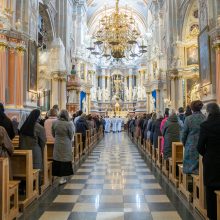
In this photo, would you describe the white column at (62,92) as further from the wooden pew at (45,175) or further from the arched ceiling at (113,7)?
the arched ceiling at (113,7)

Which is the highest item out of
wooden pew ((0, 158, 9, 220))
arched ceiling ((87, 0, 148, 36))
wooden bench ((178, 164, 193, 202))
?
arched ceiling ((87, 0, 148, 36))

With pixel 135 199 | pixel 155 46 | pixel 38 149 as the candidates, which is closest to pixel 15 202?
pixel 38 149

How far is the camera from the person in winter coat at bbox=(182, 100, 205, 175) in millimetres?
4836

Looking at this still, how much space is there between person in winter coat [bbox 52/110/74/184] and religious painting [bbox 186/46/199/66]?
12770 millimetres

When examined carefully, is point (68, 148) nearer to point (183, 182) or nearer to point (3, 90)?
point (183, 182)

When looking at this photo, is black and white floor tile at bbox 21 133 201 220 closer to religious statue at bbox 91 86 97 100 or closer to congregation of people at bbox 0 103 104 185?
congregation of people at bbox 0 103 104 185

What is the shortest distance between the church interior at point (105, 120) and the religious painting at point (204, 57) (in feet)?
0.13

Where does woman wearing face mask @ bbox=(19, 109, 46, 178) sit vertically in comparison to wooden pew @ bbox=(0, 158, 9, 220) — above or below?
above

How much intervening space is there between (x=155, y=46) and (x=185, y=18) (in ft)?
28.5

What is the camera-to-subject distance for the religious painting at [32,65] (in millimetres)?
11365

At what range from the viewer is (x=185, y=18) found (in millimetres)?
17641

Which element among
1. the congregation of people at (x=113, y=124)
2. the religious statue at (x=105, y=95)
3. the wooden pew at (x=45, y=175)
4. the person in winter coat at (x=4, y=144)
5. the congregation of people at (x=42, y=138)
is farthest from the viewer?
the religious statue at (x=105, y=95)

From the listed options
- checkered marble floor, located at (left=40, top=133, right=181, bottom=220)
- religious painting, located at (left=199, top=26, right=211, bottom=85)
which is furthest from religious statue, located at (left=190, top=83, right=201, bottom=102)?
checkered marble floor, located at (left=40, top=133, right=181, bottom=220)

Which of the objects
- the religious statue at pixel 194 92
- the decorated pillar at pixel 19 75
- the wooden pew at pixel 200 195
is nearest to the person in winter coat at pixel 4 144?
the wooden pew at pixel 200 195
